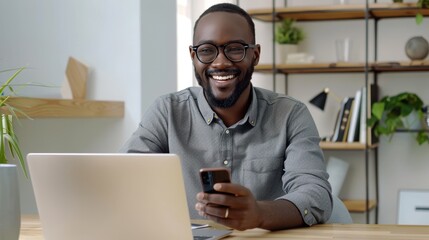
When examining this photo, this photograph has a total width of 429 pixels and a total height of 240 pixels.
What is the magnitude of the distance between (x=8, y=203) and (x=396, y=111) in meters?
3.23

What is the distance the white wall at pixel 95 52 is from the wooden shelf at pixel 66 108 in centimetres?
11

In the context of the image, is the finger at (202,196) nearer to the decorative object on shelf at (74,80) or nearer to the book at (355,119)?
the decorative object on shelf at (74,80)

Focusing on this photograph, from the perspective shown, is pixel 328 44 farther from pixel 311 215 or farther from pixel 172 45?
pixel 311 215

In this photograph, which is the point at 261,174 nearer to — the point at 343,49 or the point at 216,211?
the point at 216,211

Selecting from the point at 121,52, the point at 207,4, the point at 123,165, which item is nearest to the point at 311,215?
the point at 123,165

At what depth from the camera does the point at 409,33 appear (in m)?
4.52

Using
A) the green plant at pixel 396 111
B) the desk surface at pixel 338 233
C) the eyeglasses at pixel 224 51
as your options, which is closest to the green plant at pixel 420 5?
the green plant at pixel 396 111

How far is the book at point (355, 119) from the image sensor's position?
14.5 feet

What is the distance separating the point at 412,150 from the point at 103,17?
2.18 meters

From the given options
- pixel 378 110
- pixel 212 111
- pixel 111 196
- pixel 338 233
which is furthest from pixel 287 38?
pixel 111 196

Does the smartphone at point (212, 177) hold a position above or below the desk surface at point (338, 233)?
above

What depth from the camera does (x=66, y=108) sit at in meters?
2.84

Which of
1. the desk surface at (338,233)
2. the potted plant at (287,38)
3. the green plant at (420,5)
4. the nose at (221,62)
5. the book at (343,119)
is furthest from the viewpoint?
the potted plant at (287,38)

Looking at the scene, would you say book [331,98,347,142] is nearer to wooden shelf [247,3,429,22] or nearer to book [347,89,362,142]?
book [347,89,362,142]
